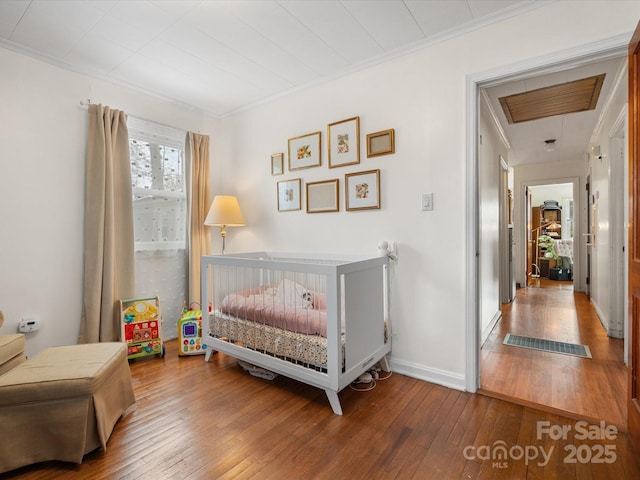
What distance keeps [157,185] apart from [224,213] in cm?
70

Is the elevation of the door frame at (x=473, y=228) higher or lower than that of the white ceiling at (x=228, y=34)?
lower

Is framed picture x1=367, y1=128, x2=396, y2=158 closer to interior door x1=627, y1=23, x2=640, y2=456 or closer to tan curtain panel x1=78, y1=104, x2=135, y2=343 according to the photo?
interior door x1=627, y1=23, x2=640, y2=456

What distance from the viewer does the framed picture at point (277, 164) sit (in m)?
3.00

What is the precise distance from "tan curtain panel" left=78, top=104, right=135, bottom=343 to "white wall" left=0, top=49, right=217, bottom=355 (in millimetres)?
87

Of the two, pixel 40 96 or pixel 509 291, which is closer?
pixel 40 96

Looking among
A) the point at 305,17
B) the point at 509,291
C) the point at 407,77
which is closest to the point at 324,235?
the point at 407,77

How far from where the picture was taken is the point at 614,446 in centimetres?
148

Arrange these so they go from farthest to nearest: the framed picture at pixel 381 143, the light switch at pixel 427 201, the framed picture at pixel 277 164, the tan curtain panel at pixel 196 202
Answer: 1. the tan curtain panel at pixel 196 202
2. the framed picture at pixel 277 164
3. the framed picture at pixel 381 143
4. the light switch at pixel 427 201

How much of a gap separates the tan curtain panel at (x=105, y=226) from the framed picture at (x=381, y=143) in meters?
2.06

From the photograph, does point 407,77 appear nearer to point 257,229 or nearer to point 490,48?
point 490,48

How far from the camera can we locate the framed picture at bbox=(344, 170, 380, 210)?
7.85 feet

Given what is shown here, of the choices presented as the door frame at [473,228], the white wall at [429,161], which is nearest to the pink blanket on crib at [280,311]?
the white wall at [429,161]

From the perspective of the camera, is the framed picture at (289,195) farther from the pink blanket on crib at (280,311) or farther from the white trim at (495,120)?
the white trim at (495,120)

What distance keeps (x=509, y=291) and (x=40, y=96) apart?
18.3 feet
